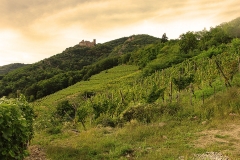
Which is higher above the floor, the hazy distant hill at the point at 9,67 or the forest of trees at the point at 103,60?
the hazy distant hill at the point at 9,67

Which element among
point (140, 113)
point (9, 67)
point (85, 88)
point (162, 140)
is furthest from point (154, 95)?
point (9, 67)

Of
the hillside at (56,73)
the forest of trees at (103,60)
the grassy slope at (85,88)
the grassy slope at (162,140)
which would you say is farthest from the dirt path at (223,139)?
the hillside at (56,73)

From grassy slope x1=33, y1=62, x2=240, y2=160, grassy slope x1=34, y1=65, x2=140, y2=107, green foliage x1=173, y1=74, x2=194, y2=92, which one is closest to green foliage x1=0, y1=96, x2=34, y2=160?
grassy slope x1=33, y1=62, x2=240, y2=160

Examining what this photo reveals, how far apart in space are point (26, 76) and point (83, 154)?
101214mm

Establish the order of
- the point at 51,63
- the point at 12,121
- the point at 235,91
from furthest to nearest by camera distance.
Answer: the point at 51,63
the point at 235,91
the point at 12,121

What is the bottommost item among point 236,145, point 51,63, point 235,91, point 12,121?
point 236,145

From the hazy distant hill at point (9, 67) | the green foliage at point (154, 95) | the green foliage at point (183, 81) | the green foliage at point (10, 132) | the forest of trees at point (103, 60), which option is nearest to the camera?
the green foliage at point (10, 132)

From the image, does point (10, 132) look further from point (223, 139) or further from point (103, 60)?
point (103, 60)

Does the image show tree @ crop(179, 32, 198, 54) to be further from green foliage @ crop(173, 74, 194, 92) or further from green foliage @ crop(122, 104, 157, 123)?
green foliage @ crop(122, 104, 157, 123)

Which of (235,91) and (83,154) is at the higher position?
(235,91)

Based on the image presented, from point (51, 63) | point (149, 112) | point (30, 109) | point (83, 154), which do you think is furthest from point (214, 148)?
point (51, 63)

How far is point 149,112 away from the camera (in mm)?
13438

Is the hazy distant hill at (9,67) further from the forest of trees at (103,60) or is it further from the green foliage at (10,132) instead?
the green foliage at (10,132)

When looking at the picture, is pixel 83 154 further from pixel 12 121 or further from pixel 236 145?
pixel 236 145
